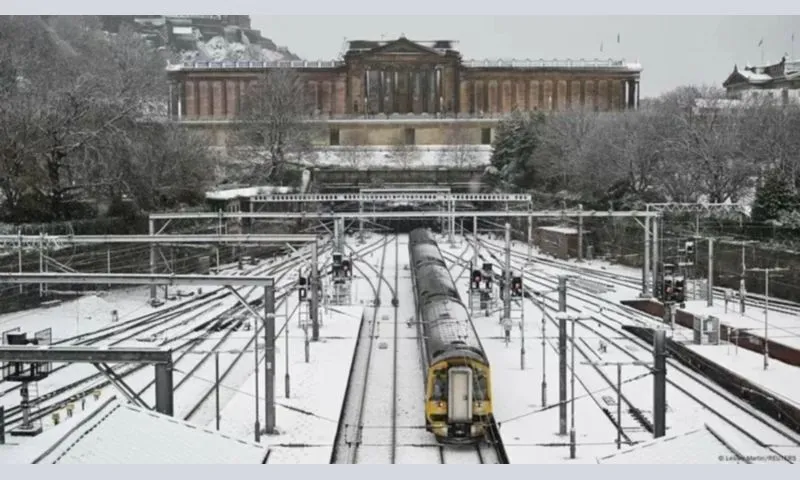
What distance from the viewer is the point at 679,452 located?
9.44 metres

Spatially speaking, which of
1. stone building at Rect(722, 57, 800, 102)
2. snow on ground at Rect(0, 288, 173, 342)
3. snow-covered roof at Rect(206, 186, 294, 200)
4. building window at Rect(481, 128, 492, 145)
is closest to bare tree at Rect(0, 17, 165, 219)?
snow on ground at Rect(0, 288, 173, 342)

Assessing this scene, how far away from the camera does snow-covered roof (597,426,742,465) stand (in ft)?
30.3

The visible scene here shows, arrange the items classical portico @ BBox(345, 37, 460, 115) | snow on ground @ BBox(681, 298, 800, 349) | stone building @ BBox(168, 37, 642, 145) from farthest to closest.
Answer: classical portico @ BBox(345, 37, 460, 115) < stone building @ BBox(168, 37, 642, 145) < snow on ground @ BBox(681, 298, 800, 349)

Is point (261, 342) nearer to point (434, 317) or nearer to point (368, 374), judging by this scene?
point (368, 374)

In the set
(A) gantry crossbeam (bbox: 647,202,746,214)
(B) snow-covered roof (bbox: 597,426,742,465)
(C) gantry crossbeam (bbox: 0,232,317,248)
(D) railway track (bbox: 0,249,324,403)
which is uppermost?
(A) gantry crossbeam (bbox: 647,202,746,214)

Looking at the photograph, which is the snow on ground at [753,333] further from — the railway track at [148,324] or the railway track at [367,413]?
the railway track at [148,324]

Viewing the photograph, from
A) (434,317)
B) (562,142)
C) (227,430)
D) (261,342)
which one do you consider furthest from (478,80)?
(227,430)

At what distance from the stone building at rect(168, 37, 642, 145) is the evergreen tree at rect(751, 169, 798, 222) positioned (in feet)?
12.3

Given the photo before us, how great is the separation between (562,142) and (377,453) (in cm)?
1450

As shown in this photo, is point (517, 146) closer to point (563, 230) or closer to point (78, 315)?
point (563, 230)

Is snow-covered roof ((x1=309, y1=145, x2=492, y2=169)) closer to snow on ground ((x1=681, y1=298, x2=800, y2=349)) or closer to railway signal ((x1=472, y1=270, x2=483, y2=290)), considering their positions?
railway signal ((x1=472, y1=270, x2=483, y2=290))

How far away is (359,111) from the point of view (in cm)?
2559

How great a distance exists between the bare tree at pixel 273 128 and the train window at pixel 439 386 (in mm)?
13537

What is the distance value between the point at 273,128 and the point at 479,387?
16584 mm
